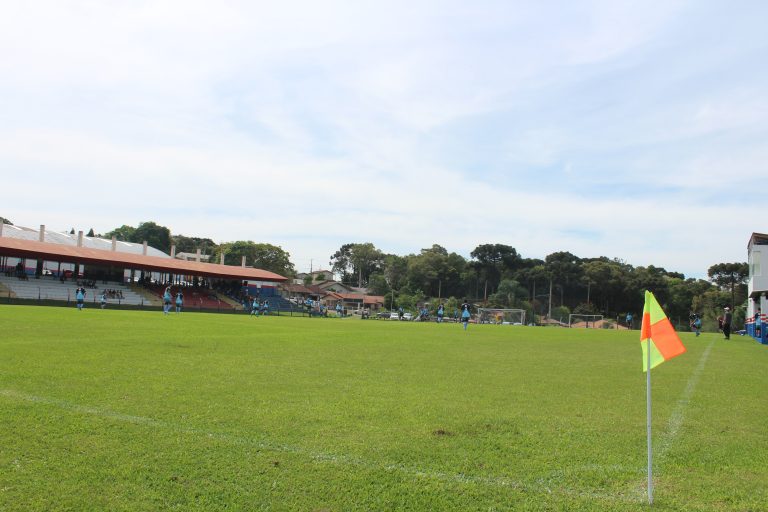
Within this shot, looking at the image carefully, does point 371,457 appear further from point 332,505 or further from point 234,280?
point 234,280

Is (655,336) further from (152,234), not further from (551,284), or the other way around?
(152,234)

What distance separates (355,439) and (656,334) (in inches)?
124

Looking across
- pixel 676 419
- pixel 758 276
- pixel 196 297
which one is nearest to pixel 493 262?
pixel 196 297

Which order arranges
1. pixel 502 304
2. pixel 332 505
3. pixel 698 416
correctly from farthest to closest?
pixel 502 304, pixel 698 416, pixel 332 505

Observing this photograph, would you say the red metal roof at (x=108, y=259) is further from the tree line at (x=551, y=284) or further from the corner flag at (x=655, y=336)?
the corner flag at (x=655, y=336)

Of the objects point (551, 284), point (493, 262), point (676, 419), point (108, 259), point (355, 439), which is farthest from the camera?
point (493, 262)

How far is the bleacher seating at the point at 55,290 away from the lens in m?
45.9

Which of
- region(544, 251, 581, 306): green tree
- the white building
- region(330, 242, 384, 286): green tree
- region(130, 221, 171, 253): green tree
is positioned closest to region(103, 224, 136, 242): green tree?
region(130, 221, 171, 253): green tree

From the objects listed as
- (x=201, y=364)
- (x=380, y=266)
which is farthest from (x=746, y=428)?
(x=380, y=266)

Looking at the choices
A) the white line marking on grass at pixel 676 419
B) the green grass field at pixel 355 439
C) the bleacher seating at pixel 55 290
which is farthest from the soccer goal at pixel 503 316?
the green grass field at pixel 355 439

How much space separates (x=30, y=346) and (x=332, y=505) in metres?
11.5

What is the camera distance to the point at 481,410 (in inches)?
317

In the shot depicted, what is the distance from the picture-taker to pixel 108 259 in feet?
173

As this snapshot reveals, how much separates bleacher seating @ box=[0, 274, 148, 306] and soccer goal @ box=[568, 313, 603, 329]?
43.6 m
